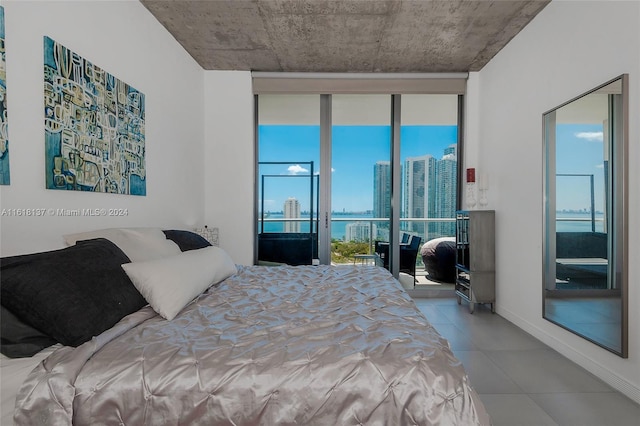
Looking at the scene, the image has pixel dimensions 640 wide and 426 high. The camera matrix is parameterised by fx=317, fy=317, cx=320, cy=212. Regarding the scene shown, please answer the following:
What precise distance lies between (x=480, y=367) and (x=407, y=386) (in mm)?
1638

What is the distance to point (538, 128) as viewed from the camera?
2.93 meters

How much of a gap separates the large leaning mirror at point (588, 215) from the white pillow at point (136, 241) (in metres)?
2.95

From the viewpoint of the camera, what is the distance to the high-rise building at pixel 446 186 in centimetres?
443

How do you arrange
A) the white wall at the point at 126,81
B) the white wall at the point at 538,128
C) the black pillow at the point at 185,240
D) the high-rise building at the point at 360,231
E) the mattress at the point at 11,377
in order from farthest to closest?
the high-rise building at the point at 360,231
the black pillow at the point at 185,240
the white wall at the point at 538,128
the white wall at the point at 126,81
the mattress at the point at 11,377

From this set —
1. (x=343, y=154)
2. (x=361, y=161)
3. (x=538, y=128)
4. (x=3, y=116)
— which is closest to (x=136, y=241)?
(x=3, y=116)

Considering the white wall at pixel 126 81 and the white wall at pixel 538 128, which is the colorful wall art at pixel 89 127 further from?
the white wall at pixel 538 128

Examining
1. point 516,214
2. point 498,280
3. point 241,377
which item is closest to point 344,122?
point 516,214

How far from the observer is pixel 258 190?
4445 mm

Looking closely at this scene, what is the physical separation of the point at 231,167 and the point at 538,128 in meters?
3.43

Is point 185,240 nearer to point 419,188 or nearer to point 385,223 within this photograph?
point 385,223

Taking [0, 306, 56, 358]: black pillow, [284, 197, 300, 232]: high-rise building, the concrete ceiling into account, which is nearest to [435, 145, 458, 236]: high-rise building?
the concrete ceiling

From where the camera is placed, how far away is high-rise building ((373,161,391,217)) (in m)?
4.46

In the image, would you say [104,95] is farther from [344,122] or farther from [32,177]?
[344,122]

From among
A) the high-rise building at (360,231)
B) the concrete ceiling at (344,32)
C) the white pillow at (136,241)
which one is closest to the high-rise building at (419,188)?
the high-rise building at (360,231)
